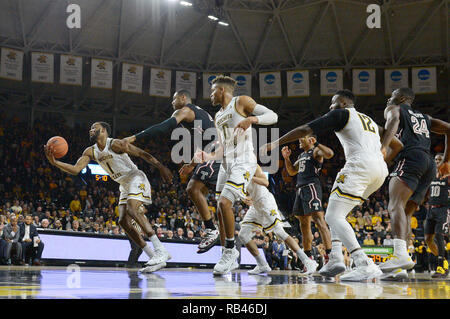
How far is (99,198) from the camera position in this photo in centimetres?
2039

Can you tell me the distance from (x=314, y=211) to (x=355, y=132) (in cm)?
Result: 314

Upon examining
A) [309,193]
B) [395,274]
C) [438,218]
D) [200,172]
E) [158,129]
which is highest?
[158,129]

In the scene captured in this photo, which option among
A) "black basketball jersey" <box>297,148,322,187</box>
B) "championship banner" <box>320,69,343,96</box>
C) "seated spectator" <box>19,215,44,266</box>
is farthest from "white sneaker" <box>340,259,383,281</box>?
"championship banner" <box>320,69,343,96</box>

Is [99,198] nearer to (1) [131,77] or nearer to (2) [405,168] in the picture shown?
(1) [131,77]

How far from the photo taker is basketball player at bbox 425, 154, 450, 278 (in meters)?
8.51

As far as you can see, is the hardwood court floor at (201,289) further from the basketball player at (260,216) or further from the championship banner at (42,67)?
the championship banner at (42,67)

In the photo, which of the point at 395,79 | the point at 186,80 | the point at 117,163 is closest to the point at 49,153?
the point at 117,163

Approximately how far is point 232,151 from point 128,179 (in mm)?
2036

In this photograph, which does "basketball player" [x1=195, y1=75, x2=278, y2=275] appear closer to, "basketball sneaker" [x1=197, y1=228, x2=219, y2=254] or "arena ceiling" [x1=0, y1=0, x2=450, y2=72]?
"basketball sneaker" [x1=197, y1=228, x2=219, y2=254]

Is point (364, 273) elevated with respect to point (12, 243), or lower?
elevated

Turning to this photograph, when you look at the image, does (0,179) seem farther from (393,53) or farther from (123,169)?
(393,53)

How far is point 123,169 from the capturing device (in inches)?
288

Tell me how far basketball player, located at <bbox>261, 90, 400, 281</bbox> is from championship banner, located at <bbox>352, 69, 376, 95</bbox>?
17344 millimetres

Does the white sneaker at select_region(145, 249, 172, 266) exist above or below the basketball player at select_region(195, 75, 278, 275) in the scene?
below
